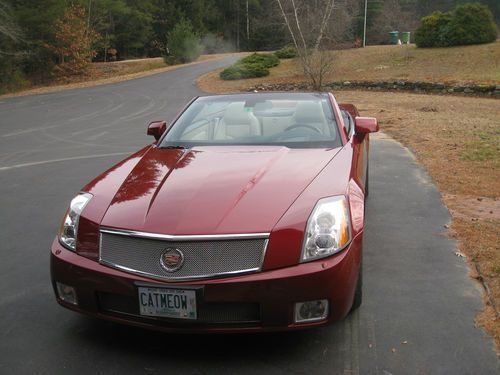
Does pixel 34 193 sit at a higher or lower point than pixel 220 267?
lower

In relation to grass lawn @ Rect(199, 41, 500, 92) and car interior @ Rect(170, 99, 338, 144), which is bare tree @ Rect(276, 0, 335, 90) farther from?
car interior @ Rect(170, 99, 338, 144)

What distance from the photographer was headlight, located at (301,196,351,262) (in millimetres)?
2932

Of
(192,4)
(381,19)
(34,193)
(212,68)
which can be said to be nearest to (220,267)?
(34,193)

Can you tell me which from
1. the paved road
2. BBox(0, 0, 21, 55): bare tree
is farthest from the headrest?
BBox(0, 0, 21, 55): bare tree

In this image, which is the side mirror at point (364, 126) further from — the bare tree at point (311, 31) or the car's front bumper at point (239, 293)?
the bare tree at point (311, 31)

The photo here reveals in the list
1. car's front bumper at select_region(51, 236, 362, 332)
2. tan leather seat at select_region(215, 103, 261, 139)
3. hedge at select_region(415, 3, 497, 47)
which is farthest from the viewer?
hedge at select_region(415, 3, 497, 47)

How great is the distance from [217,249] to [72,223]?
1030 mm

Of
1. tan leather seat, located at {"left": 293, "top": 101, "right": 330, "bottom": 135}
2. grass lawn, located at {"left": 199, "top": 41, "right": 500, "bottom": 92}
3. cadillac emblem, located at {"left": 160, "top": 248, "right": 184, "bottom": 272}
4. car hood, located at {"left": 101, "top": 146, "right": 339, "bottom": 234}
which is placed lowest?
grass lawn, located at {"left": 199, "top": 41, "right": 500, "bottom": 92}

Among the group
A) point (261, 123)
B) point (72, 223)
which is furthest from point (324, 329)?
point (261, 123)

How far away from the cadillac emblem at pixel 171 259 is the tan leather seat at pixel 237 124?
5.92ft

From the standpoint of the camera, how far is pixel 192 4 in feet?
228

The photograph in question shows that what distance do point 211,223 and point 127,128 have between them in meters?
11.4

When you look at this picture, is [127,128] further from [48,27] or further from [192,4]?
[192,4]

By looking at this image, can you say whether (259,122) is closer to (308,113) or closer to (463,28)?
(308,113)
